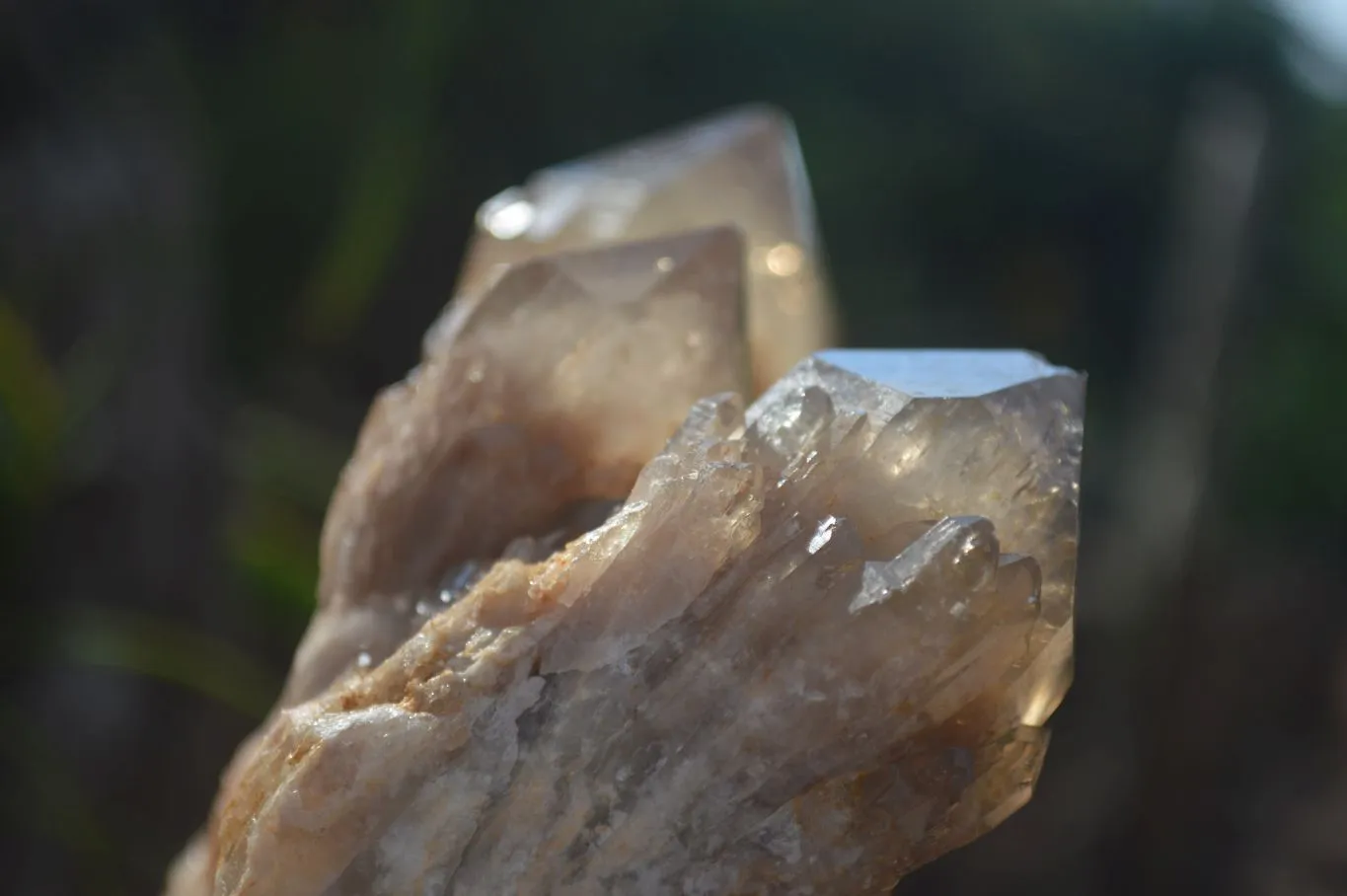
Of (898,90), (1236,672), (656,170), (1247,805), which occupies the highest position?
(656,170)

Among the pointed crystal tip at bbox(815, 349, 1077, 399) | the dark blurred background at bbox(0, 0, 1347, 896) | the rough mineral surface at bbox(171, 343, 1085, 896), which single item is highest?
the pointed crystal tip at bbox(815, 349, 1077, 399)

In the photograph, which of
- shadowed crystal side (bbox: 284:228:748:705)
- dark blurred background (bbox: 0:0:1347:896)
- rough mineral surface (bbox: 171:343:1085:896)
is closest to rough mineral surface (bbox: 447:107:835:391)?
shadowed crystal side (bbox: 284:228:748:705)

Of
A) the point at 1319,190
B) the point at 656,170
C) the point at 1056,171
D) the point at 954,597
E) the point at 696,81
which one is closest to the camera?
the point at 954,597

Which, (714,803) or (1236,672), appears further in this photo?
(1236,672)

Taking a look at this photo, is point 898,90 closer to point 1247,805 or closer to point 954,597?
point 1247,805

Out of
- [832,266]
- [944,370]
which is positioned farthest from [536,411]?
[832,266]

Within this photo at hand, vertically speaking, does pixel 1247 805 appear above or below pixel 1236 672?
below

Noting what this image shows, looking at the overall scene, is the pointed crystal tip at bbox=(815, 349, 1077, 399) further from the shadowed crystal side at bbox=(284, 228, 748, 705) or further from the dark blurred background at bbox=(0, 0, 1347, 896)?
the dark blurred background at bbox=(0, 0, 1347, 896)

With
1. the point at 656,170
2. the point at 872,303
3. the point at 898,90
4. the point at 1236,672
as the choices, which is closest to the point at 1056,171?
the point at 898,90
